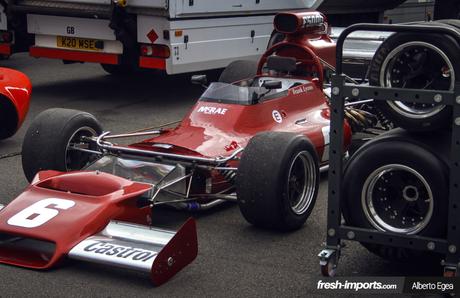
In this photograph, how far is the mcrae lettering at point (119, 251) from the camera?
16.9 ft

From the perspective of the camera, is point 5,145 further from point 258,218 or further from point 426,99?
point 426,99

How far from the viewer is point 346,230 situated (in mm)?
5012

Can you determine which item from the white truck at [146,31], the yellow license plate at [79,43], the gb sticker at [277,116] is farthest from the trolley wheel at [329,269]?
the yellow license plate at [79,43]

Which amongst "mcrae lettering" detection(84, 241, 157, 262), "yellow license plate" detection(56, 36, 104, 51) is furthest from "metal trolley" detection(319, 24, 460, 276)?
"yellow license plate" detection(56, 36, 104, 51)

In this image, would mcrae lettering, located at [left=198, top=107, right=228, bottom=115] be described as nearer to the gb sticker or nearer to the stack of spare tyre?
the gb sticker

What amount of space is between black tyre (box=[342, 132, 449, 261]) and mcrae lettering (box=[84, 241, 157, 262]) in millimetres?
1219

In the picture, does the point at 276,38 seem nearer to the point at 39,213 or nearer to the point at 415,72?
the point at 39,213

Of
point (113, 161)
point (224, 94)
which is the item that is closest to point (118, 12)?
point (224, 94)

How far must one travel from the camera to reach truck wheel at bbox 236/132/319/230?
19.6 ft

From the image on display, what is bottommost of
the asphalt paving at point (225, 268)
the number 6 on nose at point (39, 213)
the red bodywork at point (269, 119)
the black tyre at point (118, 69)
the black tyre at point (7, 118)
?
the black tyre at point (118, 69)

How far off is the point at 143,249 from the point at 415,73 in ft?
6.33

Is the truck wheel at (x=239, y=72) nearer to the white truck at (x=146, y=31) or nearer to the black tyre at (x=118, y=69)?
the white truck at (x=146, y=31)

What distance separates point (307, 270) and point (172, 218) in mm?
1436

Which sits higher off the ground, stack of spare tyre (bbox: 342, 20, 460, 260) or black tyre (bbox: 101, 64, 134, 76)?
stack of spare tyre (bbox: 342, 20, 460, 260)
